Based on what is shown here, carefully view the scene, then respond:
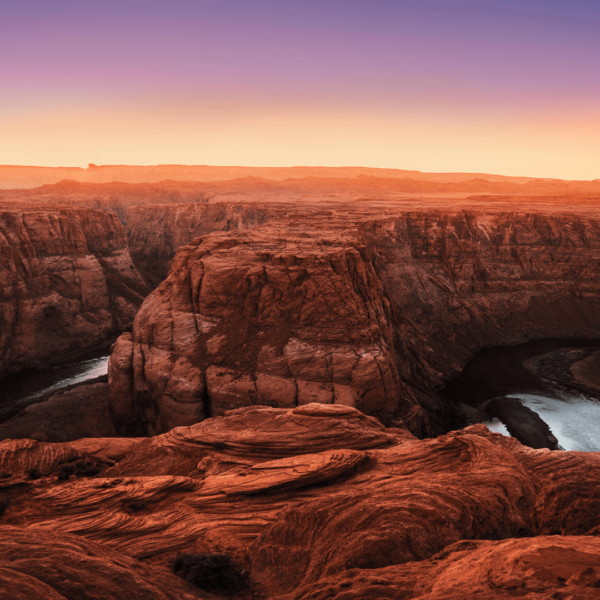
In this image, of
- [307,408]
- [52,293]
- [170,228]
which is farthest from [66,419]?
[170,228]

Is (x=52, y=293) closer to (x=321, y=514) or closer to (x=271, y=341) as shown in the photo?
(x=271, y=341)

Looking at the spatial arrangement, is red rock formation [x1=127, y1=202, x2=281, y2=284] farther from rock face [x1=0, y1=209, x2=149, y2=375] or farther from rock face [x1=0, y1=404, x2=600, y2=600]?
rock face [x1=0, y1=404, x2=600, y2=600]

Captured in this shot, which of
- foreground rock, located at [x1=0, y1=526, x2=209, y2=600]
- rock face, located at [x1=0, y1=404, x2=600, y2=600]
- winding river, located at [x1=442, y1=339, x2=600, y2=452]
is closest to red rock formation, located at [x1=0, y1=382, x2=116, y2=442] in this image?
rock face, located at [x1=0, y1=404, x2=600, y2=600]

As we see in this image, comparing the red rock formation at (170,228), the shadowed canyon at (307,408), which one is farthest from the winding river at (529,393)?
the red rock formation at (170,228)

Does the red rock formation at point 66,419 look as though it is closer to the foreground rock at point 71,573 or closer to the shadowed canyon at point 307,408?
the shadowed canyon at point 307,408

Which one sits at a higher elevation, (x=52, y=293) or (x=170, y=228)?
(x=170, y=228)

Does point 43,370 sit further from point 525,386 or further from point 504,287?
point 504,287

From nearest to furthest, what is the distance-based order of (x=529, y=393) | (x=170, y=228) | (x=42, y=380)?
(x=529, y=393)
(x=42, y=380)
(x=170, y=228)

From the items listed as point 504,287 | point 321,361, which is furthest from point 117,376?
point 504,287
